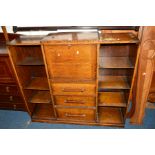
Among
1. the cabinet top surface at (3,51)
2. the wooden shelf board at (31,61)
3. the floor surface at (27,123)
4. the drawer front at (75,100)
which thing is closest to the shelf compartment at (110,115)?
the floor surface at (27,123)

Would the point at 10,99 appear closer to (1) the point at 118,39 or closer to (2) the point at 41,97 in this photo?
(2) the point at 41,97

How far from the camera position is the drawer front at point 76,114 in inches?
75.6

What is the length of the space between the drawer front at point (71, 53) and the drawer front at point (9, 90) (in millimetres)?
904

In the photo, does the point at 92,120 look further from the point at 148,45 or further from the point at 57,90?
the point at 148,45

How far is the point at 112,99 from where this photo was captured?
196 centimetres

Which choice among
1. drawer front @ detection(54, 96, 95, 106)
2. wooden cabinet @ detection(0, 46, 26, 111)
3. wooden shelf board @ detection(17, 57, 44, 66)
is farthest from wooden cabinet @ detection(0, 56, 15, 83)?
drawer front @ detection(54, 96, 95, 106)

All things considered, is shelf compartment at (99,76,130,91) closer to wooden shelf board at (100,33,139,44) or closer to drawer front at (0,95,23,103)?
wooden shelf board at (100,33,139,44)

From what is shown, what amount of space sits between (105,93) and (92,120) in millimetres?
433

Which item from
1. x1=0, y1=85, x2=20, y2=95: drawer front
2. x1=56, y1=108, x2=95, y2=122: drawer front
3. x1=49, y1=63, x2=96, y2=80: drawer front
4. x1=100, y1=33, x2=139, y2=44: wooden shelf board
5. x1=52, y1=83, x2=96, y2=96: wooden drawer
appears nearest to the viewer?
x1=100, y1=33, x2=139, y2=44: wooden shelf board

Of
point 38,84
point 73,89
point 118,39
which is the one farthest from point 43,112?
point 118,39

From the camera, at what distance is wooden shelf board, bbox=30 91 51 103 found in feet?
6.56

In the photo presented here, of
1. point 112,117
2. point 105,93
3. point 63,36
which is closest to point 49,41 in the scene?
point 63,36
